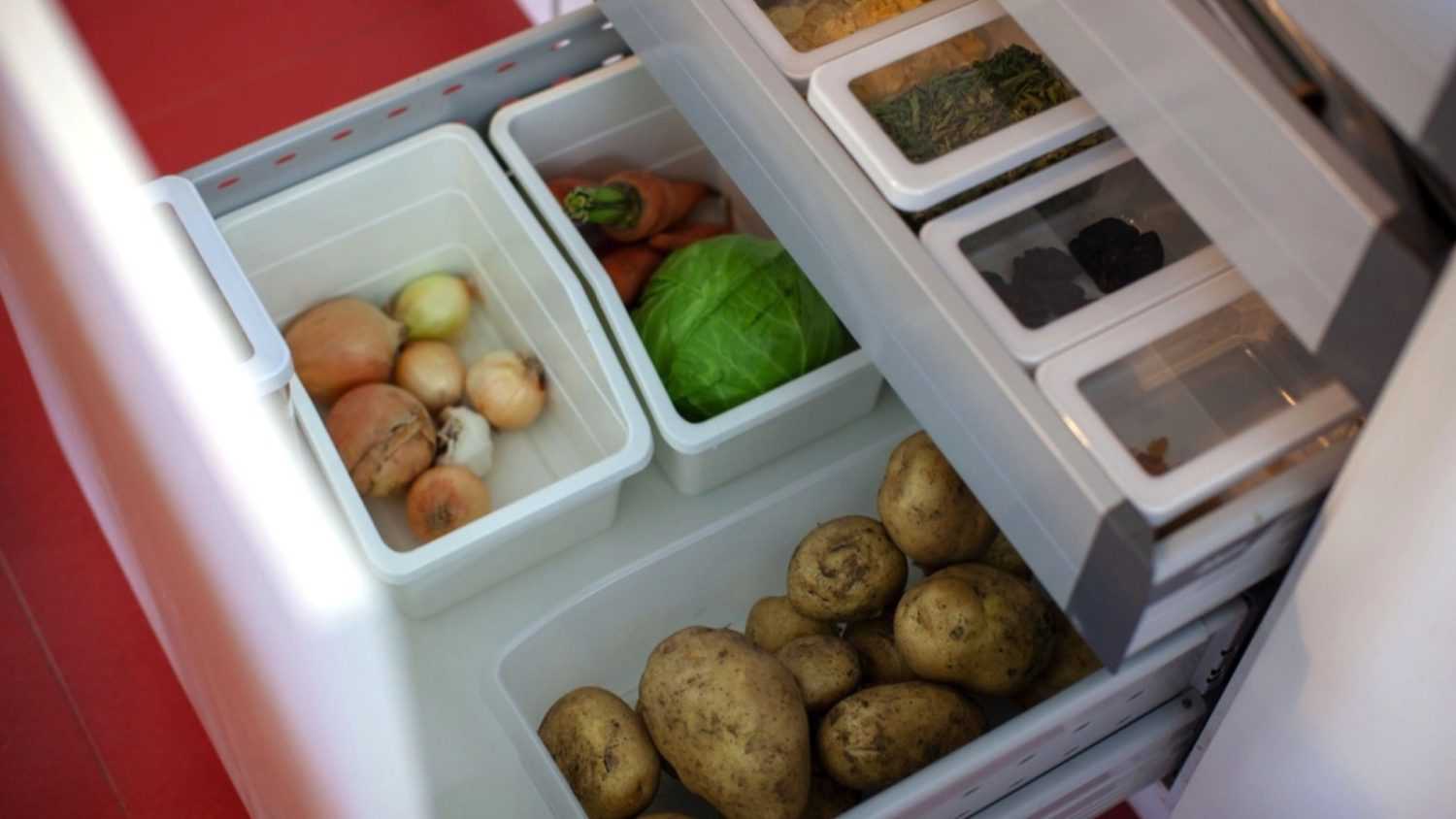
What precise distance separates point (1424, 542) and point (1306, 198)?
0.19m

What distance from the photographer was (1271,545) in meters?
0.86

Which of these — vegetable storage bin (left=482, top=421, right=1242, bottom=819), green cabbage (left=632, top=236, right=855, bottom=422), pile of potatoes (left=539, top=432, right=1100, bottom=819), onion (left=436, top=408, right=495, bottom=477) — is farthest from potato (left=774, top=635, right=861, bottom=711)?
onion (left=436, top=408, right=495, bottom=477)

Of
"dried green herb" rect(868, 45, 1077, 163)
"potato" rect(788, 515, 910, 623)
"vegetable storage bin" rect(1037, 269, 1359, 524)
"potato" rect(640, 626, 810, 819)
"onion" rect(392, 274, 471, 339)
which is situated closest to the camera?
"vegetable storage bin" rect(1037, 269, 1359, 524)

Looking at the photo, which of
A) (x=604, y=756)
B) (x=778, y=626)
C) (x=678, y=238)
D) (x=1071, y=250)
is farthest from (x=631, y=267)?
(x=1071, y=250)

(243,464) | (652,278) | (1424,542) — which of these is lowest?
(1424,542)

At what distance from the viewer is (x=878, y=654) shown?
1159mm

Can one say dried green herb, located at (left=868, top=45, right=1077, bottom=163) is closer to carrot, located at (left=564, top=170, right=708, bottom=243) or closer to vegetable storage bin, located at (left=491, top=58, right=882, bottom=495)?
vegetable storage bin, located at (left=491, top=58, right=882, bottom=495)

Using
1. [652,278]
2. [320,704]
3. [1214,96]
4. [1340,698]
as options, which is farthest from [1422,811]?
[652,278]

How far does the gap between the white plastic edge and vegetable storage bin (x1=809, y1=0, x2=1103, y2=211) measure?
0.31 metres

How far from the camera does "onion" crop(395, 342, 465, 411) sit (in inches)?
54.1

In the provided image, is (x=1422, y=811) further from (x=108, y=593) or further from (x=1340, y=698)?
(x=108, y=593)

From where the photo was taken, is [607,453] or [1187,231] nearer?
[1187,231]

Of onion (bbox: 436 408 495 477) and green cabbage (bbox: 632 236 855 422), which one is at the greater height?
onion (bbox: 436 408 495 477)

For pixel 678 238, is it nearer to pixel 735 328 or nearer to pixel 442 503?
pixel 735 328
